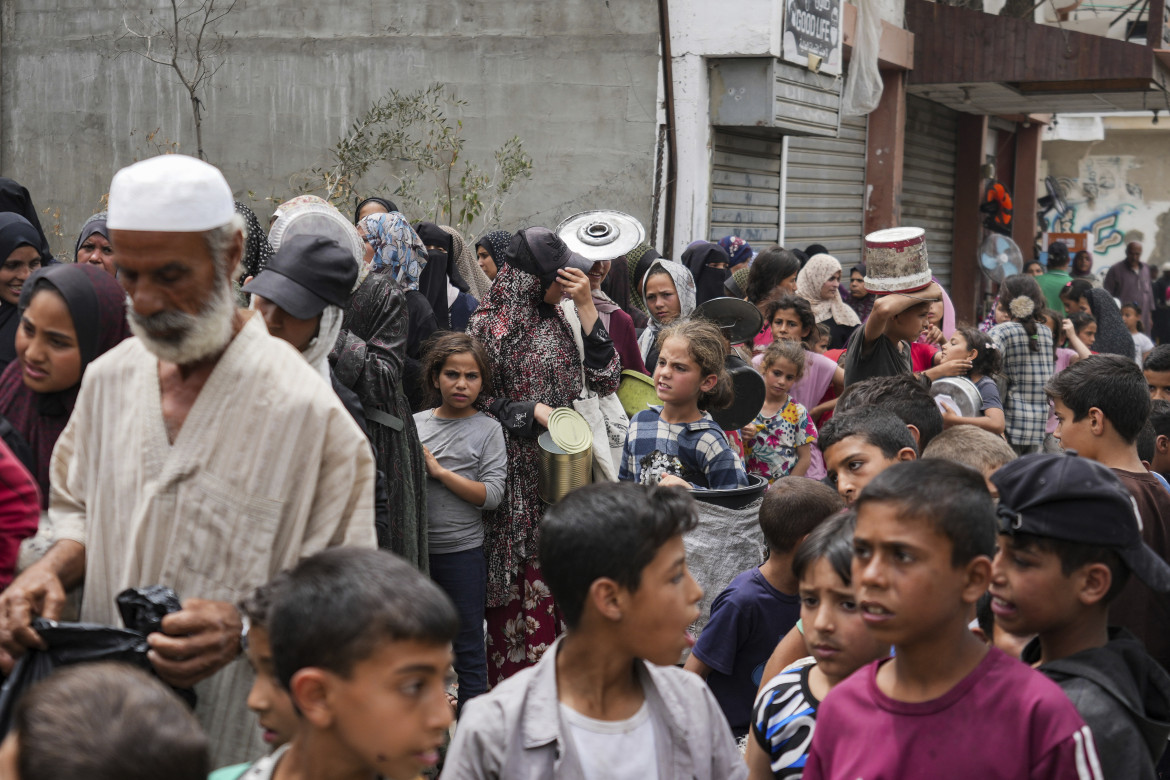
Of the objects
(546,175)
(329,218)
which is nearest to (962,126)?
(546,175)

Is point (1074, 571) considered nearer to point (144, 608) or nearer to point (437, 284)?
point (144, 608)

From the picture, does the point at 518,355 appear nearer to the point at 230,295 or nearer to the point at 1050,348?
the point at 230,295

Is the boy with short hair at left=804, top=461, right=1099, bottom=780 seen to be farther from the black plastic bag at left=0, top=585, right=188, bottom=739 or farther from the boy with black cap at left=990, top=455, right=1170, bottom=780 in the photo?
the black plastic bag at left=0, top=585, right=188, bottom=739

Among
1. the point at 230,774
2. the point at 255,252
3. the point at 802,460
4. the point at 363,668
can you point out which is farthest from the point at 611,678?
the point at 802,460

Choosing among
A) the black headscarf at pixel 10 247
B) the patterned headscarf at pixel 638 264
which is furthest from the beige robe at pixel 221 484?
the patterned headscarf at pixel 638 264

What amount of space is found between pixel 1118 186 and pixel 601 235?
22673mm

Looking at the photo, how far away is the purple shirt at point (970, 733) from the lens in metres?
1.91

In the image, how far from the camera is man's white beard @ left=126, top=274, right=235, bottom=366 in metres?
2.22

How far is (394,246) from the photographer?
513 centimetres

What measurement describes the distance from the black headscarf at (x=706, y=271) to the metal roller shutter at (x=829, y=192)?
4.14 m

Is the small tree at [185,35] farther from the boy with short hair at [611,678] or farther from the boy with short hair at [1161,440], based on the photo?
the boy with short hair at [611,678]

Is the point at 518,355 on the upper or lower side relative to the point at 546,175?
lower

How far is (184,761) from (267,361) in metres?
1.01

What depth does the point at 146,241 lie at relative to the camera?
219cm
